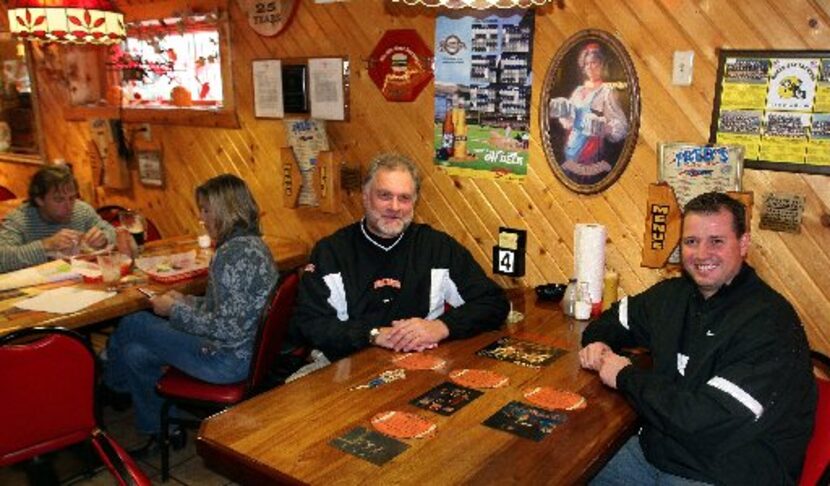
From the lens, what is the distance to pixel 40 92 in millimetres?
5961

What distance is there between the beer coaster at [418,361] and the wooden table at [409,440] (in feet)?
0.11

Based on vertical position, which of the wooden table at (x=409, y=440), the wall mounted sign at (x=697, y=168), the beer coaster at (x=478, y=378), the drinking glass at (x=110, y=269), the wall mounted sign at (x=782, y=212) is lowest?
the wooden table at (x=409, y=440)

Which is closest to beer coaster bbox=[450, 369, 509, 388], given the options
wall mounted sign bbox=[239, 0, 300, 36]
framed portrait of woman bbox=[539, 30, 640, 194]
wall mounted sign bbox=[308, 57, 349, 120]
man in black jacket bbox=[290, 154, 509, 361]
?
man in black jacket bbox=[290, 154, 509, 361]

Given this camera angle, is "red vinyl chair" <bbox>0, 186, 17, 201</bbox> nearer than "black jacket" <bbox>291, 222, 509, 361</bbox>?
No

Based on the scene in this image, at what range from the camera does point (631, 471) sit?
7.13 feet

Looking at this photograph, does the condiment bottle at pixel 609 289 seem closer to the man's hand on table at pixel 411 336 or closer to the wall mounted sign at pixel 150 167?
the man's hand on table at pixel 411 336

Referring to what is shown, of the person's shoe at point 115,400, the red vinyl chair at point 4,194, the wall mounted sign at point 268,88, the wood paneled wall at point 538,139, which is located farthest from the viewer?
the red vinyl chair at point 4,194

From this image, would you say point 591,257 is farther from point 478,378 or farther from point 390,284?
point 478,378

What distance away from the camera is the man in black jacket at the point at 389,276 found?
2.58 m

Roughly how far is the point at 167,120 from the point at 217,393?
2.79 metres

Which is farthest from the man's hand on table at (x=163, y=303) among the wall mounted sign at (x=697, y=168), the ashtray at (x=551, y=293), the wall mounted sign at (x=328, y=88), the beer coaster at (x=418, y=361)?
the wall mounted sign at (x=697, y=168)

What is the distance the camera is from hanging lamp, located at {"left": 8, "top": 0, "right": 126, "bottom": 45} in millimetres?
3066

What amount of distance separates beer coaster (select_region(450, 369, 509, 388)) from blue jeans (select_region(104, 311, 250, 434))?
120cm

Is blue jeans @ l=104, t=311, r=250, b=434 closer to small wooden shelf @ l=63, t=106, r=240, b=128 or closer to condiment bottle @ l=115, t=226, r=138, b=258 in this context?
condiment bottle @ l=115, t=226, r=138, b=258
